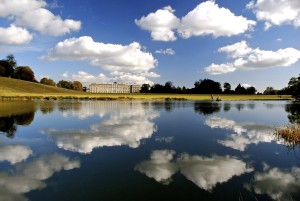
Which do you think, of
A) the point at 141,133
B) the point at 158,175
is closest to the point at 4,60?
the point at 141,133

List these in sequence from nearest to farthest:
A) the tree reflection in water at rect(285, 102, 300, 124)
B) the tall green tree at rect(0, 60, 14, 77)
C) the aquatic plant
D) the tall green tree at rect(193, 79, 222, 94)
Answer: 1. the aquatic plant
2. the tree reflection in water at rect(285, 102, 300, 124)
3. the tall green tree at rect(0, 60, 14, 77)
4. the tall green tree at rect(193, 79, 222, 94)

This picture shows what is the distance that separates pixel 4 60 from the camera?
559ft

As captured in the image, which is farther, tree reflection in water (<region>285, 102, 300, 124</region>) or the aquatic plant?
tree reflection in water (<region>285, 102, 300, 124</region>)

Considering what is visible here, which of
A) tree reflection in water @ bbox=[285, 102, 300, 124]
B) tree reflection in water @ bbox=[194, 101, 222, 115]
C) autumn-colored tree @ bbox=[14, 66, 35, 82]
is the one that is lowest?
tree reflection in water @ bbox=[285, 102, 300, 124]

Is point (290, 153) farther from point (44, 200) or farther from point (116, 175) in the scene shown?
point (44, 200)

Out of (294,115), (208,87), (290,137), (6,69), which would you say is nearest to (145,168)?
(290,137)

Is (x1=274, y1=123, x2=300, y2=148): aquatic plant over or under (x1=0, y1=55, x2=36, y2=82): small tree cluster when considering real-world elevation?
under

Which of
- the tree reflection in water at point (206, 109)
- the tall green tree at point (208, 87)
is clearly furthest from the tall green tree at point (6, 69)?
the tree reflection in water at point (206, 109)

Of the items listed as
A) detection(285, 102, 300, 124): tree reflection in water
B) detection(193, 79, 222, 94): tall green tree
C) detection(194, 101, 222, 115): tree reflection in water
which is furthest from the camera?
detection(193, 79, 222, 94): tall green tree

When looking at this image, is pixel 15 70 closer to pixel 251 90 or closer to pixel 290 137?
pixel 251 90

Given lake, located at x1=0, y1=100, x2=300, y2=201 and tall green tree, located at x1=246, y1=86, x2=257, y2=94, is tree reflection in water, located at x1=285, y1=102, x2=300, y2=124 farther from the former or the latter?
tall green tree, located at x1=246, y1=86, x2=257, y2=94

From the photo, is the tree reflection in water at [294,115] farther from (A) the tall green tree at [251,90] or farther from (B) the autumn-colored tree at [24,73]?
(B) the autumn-colored tree at [24,73]

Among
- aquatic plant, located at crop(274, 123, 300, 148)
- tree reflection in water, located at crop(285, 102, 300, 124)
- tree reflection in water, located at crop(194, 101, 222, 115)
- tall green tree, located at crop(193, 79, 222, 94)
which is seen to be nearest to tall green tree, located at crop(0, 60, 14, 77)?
tall green tree, located at crop(193, 79, 222, 94)

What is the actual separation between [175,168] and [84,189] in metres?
4.53
